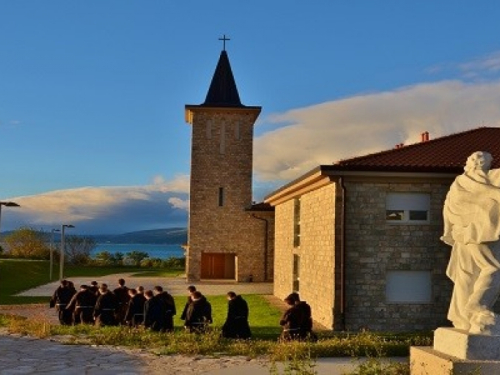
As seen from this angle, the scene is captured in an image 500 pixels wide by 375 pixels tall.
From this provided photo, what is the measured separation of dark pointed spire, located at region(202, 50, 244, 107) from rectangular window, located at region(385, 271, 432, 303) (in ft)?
72.2

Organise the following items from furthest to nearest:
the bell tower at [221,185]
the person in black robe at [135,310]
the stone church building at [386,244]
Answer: the bell tower at [221,185] < the stone church building at [386,244] < the person in black robe at [135,310]

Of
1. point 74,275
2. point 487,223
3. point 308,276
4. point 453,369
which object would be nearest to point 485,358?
point 453,369

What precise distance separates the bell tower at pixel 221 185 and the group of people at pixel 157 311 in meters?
18.6

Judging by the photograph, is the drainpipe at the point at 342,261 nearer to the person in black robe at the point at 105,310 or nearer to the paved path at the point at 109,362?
the paved path at the point at 109,362

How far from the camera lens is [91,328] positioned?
56.8 ft

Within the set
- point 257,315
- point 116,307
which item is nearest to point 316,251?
point 257,315

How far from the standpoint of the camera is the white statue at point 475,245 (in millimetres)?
8875

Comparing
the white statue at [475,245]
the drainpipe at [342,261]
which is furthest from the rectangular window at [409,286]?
the white statue at [475,245]

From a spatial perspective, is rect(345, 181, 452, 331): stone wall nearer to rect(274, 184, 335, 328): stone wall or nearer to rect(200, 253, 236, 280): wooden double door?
rect(274, 184, 335, 328): stone wall

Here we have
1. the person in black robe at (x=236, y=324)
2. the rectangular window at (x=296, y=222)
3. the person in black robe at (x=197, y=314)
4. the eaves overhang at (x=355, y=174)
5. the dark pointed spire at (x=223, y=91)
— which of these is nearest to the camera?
the person in black robe at (x=236, y=324)

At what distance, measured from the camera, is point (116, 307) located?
18.6 meters

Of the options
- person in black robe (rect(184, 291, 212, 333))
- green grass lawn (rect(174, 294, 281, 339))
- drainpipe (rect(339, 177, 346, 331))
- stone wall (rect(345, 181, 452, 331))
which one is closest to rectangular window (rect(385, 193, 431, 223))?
stone wall (rect(345, 181, 452, 331))

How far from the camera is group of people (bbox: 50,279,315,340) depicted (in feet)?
50.6

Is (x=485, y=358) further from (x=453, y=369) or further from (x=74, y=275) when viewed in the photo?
(x=74, y=275)
